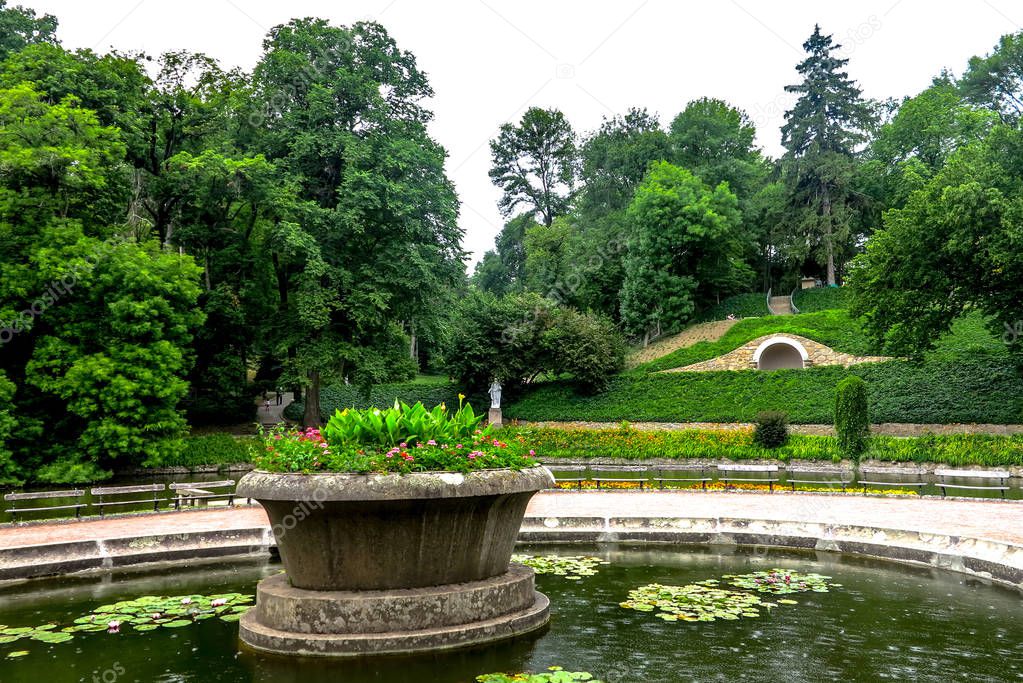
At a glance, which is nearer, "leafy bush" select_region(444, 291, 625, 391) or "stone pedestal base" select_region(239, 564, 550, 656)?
"stone pedestal base" select_region(239, 564, 550, 656)

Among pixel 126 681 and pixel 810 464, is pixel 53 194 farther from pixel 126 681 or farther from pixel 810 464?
pixel 810 464

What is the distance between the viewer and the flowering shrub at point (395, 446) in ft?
19.9

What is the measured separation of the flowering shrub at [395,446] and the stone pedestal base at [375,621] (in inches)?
40.3

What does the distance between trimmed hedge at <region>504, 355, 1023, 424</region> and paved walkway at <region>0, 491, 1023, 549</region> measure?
1683cm

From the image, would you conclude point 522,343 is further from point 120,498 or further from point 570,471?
point 120,498

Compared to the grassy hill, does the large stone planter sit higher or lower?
lower

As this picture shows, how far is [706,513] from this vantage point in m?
12.4

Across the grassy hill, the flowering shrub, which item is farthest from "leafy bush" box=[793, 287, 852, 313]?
the flowering shrub

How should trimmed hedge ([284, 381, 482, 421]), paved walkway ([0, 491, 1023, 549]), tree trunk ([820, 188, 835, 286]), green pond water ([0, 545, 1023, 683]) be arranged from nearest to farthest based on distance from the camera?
green pond water ([0, 545, 1023, 683]) → paved walkway ([0, 491, 1023, 549]) → trimmed hedge ([284, 381, 482, 421]) → tree trunk ([820, 188, 835, 286])

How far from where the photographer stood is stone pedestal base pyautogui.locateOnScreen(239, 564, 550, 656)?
5.81 meters

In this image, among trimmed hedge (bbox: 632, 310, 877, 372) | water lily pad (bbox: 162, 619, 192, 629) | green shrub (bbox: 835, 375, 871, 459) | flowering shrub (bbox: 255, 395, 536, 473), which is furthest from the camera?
trimmed hedge (bbox: 632, 310, 877, 372)

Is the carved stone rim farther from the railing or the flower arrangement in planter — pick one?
the railing

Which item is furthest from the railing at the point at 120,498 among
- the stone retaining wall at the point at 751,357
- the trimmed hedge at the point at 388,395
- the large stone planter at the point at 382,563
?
the stone retaining wall at the point at 751,357

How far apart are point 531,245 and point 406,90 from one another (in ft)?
86.8
